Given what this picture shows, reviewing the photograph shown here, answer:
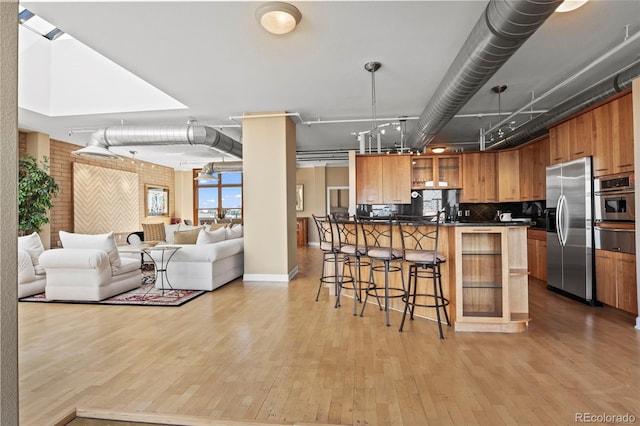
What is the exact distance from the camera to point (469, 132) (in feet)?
26.0

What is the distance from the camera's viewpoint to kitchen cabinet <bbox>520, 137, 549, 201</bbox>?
596 cm

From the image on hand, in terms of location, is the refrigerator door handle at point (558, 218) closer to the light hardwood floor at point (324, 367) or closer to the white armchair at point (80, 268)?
the light hardwood floor at point (324, 367)

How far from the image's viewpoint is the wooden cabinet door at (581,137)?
14.0 feet

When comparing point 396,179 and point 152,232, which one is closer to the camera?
point 396,179

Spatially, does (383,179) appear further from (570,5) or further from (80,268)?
(80,268)

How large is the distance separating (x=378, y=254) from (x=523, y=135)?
3.92 meters

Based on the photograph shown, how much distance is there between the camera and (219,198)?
13164mm

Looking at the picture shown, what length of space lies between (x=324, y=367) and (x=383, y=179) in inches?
184

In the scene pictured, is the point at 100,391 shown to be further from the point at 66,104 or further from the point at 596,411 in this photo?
the point at 66,104

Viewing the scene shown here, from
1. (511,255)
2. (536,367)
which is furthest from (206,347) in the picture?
(511,255)

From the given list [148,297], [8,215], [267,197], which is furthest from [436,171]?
[8,215]

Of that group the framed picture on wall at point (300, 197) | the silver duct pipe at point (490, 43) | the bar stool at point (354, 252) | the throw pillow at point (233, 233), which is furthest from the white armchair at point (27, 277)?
the framed picture on wall at point (300, 197)

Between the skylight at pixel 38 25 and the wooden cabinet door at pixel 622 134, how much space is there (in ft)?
24.2

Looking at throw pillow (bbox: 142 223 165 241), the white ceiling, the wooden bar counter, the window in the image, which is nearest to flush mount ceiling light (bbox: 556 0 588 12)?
the white ceiling
